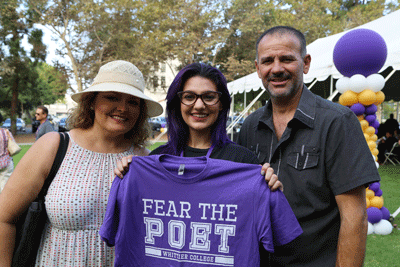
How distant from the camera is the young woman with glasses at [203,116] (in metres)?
1.79

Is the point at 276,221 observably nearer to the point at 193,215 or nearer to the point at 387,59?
the point at 193,215

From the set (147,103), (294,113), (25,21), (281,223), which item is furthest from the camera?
(25,21)

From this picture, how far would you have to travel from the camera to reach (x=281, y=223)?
152cm

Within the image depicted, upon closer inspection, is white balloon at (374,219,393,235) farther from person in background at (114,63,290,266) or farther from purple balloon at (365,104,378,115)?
person in background at (114,63,290,266)

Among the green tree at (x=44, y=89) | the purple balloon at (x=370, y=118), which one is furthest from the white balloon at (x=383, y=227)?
the green tree at (x=44, y=89)

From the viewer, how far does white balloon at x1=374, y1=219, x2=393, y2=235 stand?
4609 millimetres

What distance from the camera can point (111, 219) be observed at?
66.1 inches

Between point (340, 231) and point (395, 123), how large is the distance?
12.1 m

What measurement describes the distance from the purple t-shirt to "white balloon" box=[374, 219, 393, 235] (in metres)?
3.95

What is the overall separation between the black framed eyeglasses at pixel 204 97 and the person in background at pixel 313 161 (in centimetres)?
36

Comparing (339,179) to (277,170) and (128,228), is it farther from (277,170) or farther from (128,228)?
(128,228)

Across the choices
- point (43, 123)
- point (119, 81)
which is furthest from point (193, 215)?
point (43, 123)

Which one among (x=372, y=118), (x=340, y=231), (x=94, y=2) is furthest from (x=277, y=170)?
(x=94, y=2)

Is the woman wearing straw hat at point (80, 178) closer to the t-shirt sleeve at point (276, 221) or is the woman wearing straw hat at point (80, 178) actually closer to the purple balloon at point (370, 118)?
the t-shirt sleeve at point (276, 221)
